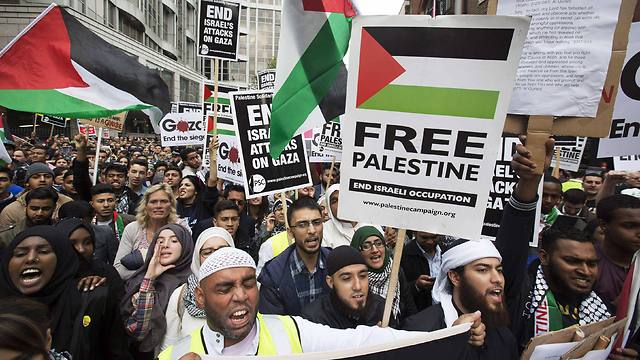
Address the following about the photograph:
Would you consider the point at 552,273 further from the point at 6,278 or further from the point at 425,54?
the point at 6,278

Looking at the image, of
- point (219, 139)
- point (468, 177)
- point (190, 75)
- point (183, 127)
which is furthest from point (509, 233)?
point (190, 75)

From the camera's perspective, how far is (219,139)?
5992 millimetres

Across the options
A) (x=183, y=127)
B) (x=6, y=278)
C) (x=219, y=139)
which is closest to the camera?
(x=6, y=278)

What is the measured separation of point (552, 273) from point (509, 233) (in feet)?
1.83

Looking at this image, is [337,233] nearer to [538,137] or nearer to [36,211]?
[538,137]

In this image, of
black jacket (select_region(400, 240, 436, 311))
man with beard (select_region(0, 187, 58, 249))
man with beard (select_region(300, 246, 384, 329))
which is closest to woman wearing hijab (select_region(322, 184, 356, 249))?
black jacket (select_region(400, 240, 436, 311))

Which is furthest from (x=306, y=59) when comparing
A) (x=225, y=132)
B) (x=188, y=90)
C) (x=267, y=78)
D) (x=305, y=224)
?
(x=188, y=90)

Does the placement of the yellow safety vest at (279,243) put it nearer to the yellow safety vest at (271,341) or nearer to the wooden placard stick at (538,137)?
the yellow safety vest at (271,341)

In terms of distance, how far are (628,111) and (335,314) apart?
257 centimetres

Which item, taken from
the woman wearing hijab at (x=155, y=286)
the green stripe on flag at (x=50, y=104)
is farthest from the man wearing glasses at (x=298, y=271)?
the green stripe on flag at (x=50, y=104)

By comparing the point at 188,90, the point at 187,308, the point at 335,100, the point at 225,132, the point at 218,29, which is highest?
the point at 188,90

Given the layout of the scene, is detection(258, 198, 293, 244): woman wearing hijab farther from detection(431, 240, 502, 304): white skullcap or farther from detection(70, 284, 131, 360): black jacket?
detection(431, 240, 502, 304): white skullcap

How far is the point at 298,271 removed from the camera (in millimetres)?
3111

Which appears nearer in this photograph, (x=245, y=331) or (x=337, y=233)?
(x=245, y=331)
